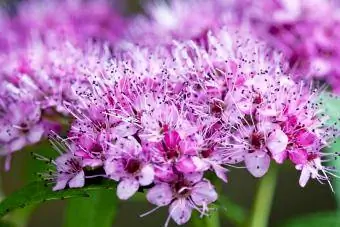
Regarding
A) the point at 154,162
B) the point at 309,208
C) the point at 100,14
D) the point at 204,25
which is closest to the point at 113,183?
the point at 154,162

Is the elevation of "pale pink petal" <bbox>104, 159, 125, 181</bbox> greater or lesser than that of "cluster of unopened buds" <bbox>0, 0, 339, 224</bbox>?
lesser

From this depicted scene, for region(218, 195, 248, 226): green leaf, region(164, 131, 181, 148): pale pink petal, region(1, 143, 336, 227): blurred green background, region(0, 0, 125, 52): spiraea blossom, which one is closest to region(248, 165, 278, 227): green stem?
region(218, 195, 248, 226): green leaf

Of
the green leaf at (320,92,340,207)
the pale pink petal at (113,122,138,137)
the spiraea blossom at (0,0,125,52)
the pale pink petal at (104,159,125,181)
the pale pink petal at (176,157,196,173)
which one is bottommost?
the pale pink petal at (104,159,125,181)

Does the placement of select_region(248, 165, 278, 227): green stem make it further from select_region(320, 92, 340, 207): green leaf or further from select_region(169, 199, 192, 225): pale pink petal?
select_region(169, 199, 192, 225): pale pink petal

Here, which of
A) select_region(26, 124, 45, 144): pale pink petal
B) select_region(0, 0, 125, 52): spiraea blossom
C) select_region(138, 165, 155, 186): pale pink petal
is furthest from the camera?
select_region(0, 0, 125, 52): spiraea blossom

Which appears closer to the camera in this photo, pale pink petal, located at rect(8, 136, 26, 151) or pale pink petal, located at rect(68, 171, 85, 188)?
pale pink petal, located at rect(68, 171, 85, 188)

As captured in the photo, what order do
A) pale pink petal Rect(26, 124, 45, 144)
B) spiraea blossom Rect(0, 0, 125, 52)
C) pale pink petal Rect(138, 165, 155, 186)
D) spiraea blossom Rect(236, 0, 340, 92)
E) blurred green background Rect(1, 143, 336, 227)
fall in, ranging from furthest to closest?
blurred green background Rect(1, 143, 336, 227)
spiraea blossom Rect(0, 0, 125, 52)
spiraea blossom Rect(236, 0, 340, 92)
pale pink petal Rect(26, 124, 45, 144)
pale pink petal Rect(138, 165, 155, 186)

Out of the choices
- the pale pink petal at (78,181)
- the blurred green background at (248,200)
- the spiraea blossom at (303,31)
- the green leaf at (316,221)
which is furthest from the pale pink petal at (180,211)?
the blurred green background at (248,200)
